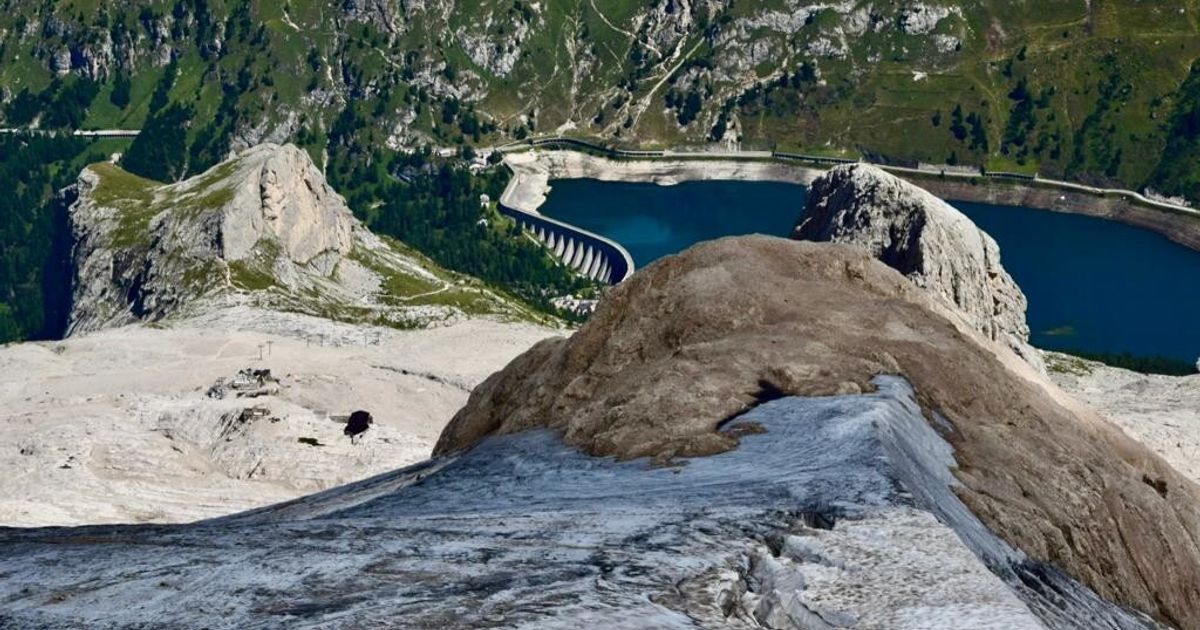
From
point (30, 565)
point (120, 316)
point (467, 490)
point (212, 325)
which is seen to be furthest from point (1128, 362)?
point (30, 565)

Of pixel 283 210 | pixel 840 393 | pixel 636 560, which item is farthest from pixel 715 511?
pixel 283 210

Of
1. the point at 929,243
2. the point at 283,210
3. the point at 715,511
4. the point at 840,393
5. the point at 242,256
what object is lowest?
the point at 242,256

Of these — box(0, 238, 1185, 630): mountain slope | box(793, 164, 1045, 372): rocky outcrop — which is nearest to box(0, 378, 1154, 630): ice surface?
box(0, 238, 1185, 630): mountain slope

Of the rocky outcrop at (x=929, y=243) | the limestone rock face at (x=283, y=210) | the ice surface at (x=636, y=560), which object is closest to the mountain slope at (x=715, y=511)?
the ice surface at (x=636, y=560)

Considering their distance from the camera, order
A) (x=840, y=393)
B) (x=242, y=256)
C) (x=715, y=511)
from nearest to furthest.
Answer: (x=715, y=511), (x=840, y=393), (x=242, y=256)

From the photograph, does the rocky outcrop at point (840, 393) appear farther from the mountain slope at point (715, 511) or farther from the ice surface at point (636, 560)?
the ice surface at point (636, 560)

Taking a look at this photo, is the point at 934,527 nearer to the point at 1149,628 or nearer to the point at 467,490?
the point at 1149,628

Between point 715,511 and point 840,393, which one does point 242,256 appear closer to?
point 840,393
